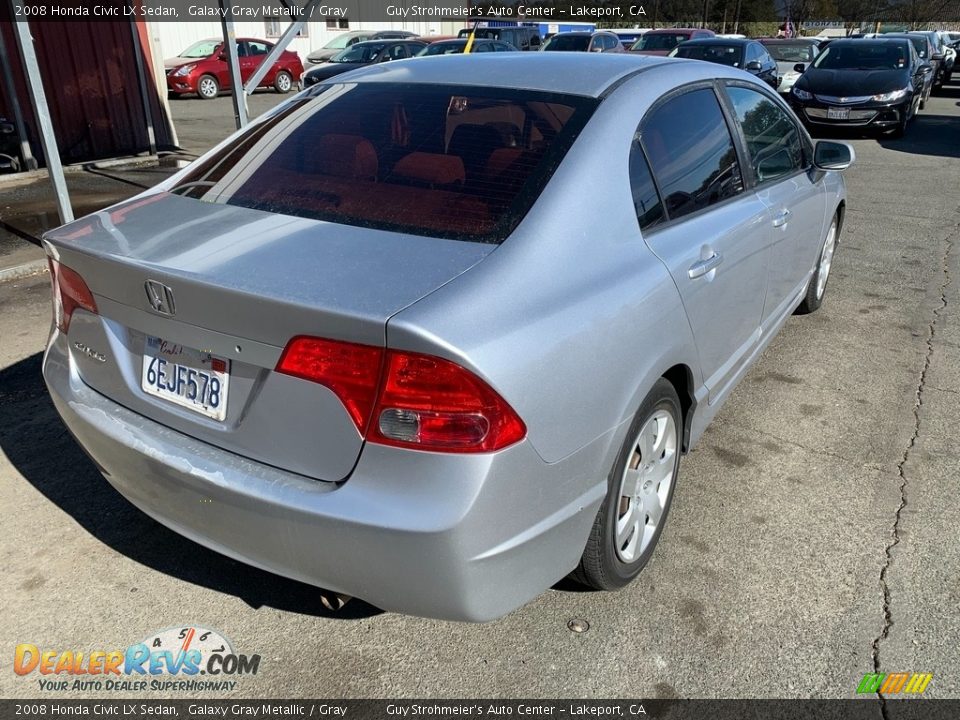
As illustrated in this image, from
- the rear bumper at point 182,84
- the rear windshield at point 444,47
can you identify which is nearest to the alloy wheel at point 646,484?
the rear windshield at point 444,47

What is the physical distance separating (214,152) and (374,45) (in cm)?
1897

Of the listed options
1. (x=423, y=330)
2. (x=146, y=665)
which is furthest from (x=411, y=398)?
(x=146, y=665)

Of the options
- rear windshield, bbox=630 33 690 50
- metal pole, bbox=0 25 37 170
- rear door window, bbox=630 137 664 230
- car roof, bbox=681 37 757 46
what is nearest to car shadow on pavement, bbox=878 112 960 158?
car roof, bbox=681 37 757 46

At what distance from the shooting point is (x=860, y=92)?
13430 mm

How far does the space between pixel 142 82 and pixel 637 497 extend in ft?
35.1

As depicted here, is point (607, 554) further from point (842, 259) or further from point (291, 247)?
point (842, 259)

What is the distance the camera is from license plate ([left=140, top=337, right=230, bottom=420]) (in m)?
2.09

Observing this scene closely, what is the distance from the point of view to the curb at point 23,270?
19.0 ft

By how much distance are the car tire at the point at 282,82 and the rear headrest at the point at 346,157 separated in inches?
870

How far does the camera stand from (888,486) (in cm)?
Result: 336

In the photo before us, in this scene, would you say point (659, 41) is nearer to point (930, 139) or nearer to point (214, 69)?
point (930, 139)

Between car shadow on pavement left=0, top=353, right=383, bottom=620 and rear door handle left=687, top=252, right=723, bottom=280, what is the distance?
152 centimetres

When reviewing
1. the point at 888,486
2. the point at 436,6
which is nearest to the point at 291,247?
the point at 888,486

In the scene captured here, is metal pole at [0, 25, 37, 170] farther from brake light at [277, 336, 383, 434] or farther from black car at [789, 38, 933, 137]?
black car at [789, 38, 933, 137]
